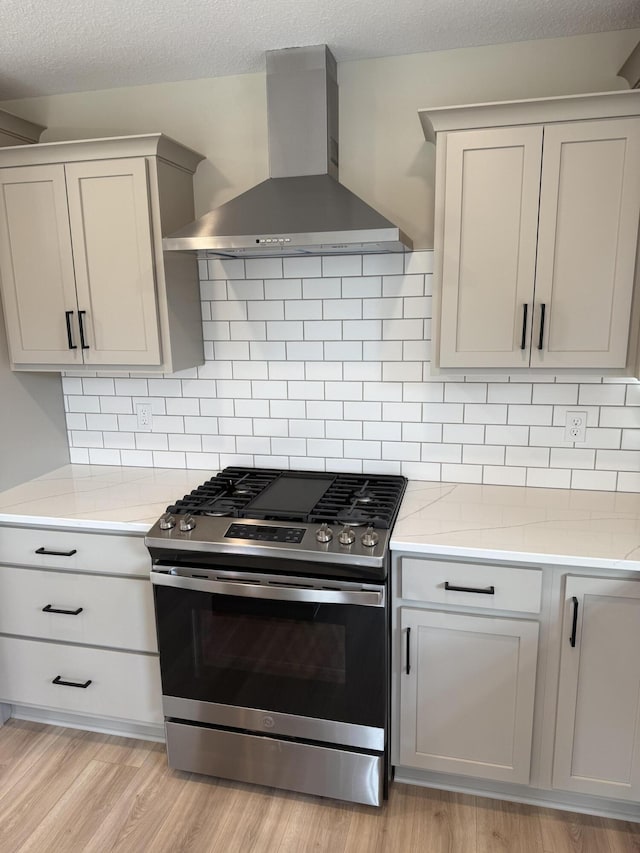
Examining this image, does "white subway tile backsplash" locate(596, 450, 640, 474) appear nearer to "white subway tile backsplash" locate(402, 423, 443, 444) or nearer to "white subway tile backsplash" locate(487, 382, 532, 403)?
"white subway tile backsplash" locate(487, 382, 532, 403)

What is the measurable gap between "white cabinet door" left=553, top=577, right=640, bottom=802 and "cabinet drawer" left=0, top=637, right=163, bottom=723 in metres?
1.47

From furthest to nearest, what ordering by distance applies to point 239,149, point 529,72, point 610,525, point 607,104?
1. point 239,149
2. point 529,72
3. point 610,525
4. point 607,104

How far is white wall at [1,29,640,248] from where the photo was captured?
2.15 m

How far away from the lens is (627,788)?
194 cm

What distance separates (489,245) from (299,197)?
67 centimetres

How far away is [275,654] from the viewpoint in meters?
2.06

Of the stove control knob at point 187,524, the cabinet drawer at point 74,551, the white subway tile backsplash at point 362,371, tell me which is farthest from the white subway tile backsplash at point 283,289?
the cabinet drawer at point 74,551

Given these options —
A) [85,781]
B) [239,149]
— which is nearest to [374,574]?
[85,781]

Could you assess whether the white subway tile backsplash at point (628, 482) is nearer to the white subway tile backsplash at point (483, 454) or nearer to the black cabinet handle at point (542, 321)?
the white subway tile backsplash at point (483, 454)

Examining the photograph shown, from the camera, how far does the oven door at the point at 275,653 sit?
195 centimetres

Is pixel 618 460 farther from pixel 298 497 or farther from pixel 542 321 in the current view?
pixel 298 497

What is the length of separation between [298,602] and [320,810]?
779mm

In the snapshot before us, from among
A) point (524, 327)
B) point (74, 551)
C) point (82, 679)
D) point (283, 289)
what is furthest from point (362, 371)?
point (82, 679)

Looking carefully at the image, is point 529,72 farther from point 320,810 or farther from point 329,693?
point 320,810
